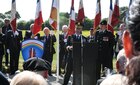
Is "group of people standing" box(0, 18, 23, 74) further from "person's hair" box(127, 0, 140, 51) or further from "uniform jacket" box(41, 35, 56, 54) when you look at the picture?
"person's hair" box(127, 0, 140, 51)

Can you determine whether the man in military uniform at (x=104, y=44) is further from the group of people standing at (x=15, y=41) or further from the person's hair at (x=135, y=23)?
the person's hair at (x=135, y=23)

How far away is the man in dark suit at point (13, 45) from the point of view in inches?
577

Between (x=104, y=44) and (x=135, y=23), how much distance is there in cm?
1179

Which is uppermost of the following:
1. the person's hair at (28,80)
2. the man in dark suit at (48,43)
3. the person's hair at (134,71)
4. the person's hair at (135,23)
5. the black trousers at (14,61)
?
the person's hair at (135,23)

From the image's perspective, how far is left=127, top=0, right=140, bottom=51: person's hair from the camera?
3.87 ft

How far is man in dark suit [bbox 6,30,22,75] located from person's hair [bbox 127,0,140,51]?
13592 mm

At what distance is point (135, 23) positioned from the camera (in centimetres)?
119

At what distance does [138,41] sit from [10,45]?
45.5 ft

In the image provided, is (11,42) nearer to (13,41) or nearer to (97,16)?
(13,41)

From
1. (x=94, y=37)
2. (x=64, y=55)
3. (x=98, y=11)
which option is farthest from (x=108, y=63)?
(x=98, y=11)

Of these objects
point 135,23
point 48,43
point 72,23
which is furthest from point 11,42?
point 135,23

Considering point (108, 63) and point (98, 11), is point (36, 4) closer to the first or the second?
point (98, 11)

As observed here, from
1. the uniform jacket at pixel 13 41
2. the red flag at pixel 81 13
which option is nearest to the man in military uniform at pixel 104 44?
the red flag at pixel 81 13

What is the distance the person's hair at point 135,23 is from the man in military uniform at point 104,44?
37.5 ft
